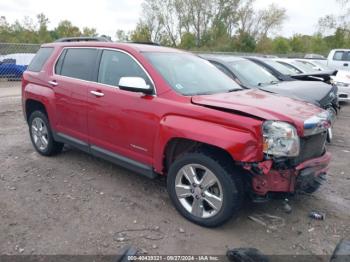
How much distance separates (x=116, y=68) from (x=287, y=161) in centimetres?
230

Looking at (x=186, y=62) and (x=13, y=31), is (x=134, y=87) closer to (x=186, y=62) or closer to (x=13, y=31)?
(x=186, y=62)

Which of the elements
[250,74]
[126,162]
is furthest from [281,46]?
[126,162]

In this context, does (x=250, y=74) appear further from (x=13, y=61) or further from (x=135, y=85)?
(x=13, y=61)

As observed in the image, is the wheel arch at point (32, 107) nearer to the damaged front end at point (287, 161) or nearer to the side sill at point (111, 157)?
the side sill at point (111, 157)

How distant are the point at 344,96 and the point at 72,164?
30.0 feet

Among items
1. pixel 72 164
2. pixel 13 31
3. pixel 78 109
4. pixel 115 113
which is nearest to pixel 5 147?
pixel 72 164

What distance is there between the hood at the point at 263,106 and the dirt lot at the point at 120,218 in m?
1.11

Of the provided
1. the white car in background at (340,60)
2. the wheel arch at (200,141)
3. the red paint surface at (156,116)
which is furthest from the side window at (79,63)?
the white car in background at (340,60)

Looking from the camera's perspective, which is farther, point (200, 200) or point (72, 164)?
point (72, 164)

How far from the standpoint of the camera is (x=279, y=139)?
10.4 ft

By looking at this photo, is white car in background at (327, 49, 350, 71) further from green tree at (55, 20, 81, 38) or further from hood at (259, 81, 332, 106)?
green tree at (55, 20, 81, 38)

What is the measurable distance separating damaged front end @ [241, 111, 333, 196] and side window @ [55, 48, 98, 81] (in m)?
2.48

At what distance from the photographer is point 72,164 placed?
17.3 ft

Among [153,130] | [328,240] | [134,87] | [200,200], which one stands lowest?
[328,240]
